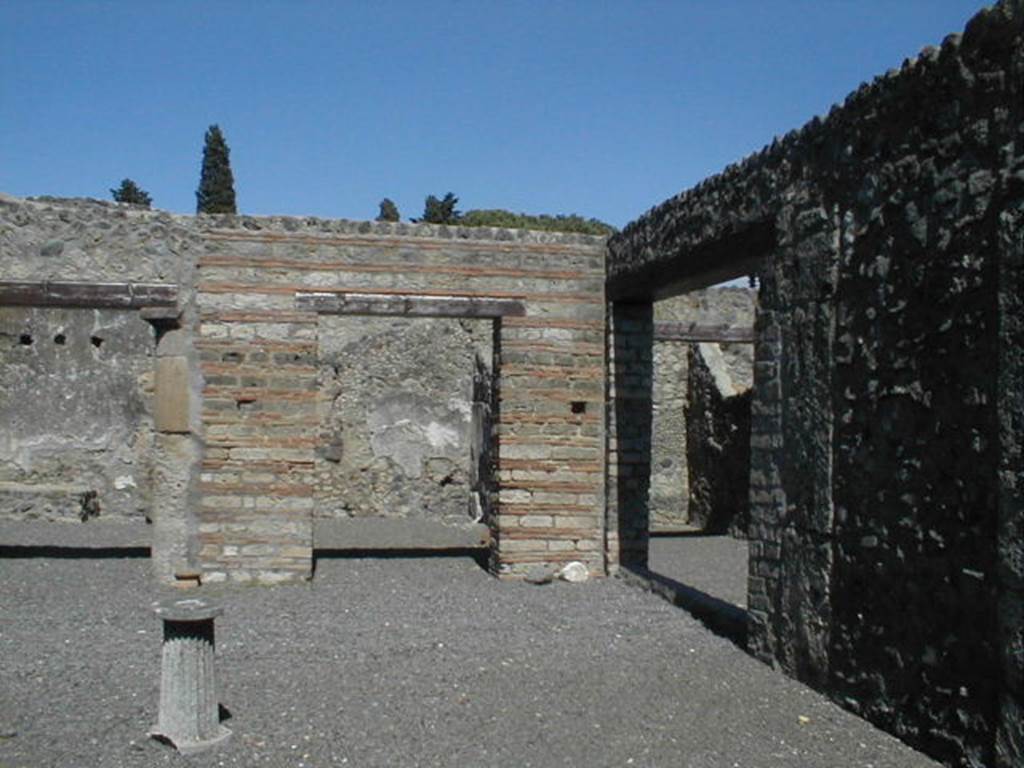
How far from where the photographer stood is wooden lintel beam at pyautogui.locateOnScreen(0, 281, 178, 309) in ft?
27.6

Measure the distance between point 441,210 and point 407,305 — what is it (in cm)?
2758

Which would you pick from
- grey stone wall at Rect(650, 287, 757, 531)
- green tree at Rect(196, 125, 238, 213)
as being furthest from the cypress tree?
grey stone wall at Rect(650, 287, 757, 531)

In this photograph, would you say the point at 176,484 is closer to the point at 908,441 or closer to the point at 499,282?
the point at 499,282

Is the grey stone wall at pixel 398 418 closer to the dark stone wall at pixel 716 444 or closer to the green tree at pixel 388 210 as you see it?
the dark stone wall at pixel 716 444

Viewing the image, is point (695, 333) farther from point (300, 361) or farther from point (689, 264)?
point (300, 361)

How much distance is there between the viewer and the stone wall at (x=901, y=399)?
12.9 ft

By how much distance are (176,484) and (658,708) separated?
4.72m

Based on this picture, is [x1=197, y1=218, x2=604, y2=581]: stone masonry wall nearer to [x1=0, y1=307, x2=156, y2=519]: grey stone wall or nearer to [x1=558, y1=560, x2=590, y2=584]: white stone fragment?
[x1=558, y1=560, x2=590, y2=584]: white stone fragment

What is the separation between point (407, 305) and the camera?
856 centimetres

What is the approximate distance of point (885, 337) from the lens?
4738mm

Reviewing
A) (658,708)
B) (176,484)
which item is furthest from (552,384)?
(658,708)

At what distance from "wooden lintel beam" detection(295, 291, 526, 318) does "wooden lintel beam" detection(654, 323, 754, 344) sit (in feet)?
9.73

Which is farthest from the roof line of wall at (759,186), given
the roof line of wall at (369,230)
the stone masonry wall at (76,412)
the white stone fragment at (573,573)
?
the stone masonry wall at (76,412)

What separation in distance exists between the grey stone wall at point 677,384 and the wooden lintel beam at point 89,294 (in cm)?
742
